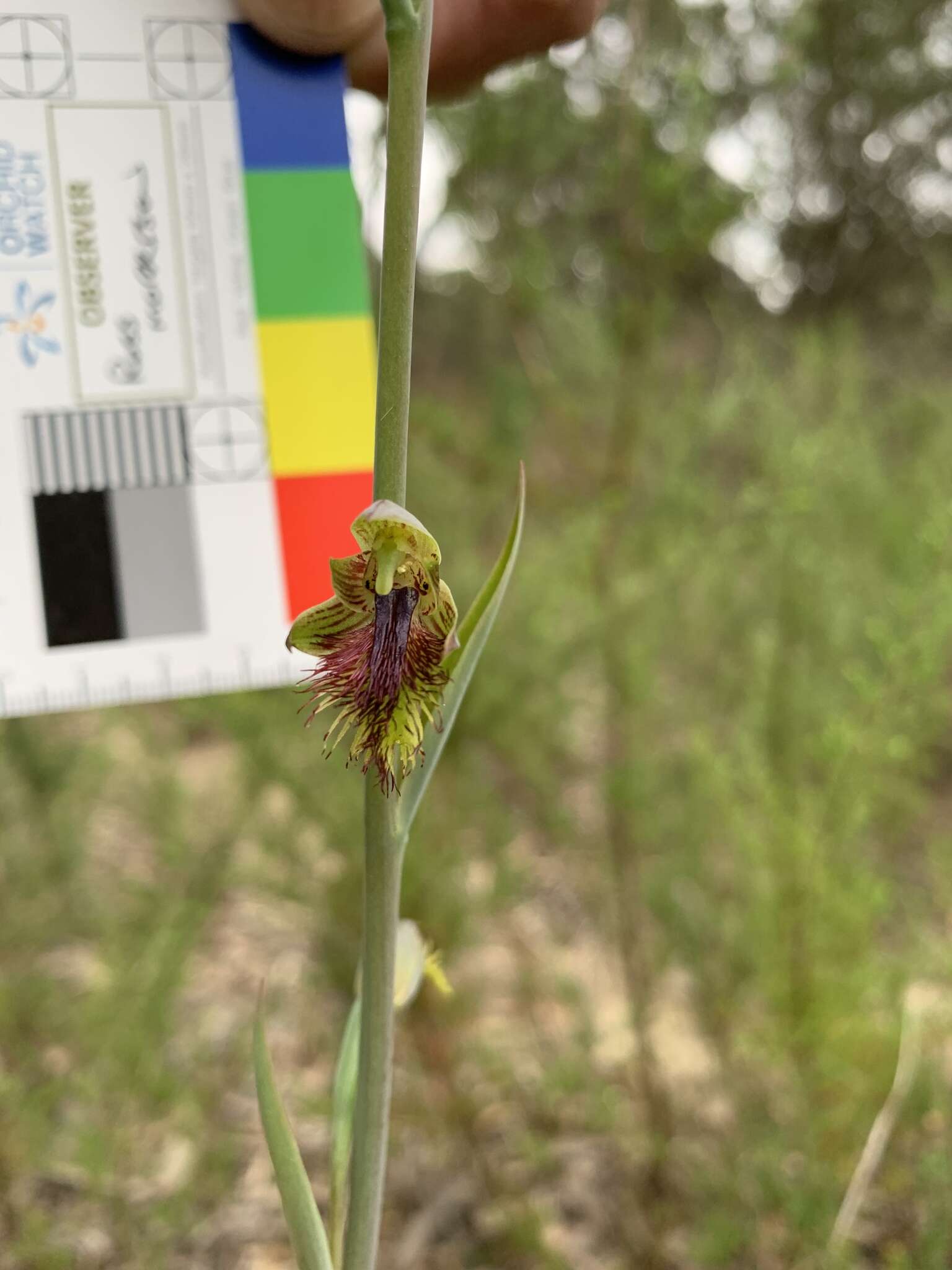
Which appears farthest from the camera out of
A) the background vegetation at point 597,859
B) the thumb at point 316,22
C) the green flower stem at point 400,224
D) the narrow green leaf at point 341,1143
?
the background vegetation at point 597,859

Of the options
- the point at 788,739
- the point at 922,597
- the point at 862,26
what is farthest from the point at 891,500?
the point at 862,26

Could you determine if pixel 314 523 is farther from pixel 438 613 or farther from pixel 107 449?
pixel 438 613

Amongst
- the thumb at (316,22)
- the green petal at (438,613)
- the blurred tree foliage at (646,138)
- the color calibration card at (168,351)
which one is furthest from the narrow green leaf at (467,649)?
the blurred tree foliage at (646,138)

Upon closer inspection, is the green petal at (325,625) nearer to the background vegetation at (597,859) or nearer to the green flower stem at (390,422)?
the green flower stem at (390,422)

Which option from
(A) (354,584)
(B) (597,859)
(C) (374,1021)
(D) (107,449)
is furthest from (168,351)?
(B) (597,859)

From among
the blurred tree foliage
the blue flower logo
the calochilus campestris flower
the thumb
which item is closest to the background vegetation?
the blurred tree foliage

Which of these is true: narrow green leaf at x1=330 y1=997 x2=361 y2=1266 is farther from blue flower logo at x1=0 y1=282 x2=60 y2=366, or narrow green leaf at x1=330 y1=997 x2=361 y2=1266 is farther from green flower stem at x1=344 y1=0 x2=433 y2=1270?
blue flower logo at x1=0 y1=282 x2=60 y2=366

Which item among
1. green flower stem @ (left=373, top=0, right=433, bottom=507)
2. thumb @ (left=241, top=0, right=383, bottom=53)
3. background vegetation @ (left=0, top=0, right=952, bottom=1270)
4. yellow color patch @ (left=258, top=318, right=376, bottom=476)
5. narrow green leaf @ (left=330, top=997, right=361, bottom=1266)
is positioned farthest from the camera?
background vegetation @ (left=0, top=0, right=952, bottom=1270)
